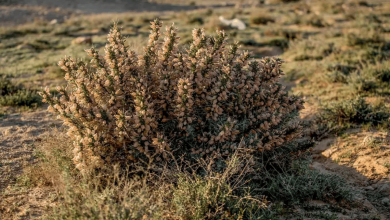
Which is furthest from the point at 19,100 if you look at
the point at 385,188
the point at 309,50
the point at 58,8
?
the point at 58,8

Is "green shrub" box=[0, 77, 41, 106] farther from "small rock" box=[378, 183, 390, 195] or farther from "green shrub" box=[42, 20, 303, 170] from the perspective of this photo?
"small rock" box=[378, 183, 390, 195]

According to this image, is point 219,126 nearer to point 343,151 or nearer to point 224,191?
point 224,191

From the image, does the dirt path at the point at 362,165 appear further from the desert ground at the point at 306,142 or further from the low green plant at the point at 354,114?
the low green plant at the point at 354,114

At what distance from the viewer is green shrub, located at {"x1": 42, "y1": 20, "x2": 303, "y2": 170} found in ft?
11.2

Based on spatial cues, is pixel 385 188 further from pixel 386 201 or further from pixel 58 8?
pixel 58 8

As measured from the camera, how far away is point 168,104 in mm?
3766

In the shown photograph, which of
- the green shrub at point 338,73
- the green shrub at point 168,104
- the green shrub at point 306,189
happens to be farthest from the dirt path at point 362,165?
the green shrub at point 338,73

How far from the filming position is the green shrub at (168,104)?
3.42 m

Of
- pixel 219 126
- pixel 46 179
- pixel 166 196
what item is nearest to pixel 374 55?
pixel 219 126

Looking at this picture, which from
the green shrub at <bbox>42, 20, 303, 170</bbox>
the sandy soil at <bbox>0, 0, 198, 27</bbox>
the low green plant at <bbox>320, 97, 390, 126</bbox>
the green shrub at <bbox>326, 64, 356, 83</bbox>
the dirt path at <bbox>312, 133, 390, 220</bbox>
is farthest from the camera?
the sandy soil at <bbox>0, 0, 198, 27</bbox>

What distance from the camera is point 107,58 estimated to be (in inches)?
141

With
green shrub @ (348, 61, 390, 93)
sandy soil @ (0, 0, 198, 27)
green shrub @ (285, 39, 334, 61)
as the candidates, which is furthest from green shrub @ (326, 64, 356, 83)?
sandy soil @ (0, 0, 198, 27)

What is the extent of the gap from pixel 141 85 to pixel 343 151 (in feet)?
11.0

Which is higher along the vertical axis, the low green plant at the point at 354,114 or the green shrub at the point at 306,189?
the low green plant at the point at 354,114
